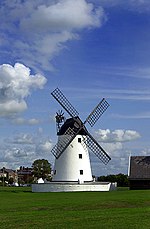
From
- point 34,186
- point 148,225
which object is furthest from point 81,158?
point 148,225

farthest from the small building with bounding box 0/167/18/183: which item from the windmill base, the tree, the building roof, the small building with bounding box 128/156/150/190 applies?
the windmill base

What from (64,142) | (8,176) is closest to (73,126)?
(64,142)

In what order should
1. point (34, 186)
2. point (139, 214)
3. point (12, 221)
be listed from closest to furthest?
point (12, 221) → point (139, 214) → point (34, 186)

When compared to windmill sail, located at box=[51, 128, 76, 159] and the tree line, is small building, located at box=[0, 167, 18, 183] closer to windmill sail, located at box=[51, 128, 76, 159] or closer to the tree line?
the tree line

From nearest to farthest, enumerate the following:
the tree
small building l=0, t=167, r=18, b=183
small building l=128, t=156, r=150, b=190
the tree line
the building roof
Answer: small building l=128, t=156, r=150, b=190
the building roof
the tree line
the tree
small building l=0, t=167, r=18, b=183

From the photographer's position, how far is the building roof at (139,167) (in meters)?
61.5

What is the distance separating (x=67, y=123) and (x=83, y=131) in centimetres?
242

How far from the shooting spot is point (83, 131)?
60031mm

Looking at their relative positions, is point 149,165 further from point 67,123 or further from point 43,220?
point 43,220

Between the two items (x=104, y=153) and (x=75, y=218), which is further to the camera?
(x=104, y=153)

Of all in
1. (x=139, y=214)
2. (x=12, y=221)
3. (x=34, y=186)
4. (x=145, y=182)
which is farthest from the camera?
(x=145, y=182)

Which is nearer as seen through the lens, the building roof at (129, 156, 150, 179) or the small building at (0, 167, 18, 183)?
the building roof at (129, 156, 150, 179)

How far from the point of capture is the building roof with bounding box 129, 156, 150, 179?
61.5m

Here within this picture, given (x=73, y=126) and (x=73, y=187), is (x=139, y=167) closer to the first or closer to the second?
(x=73, y=126)
